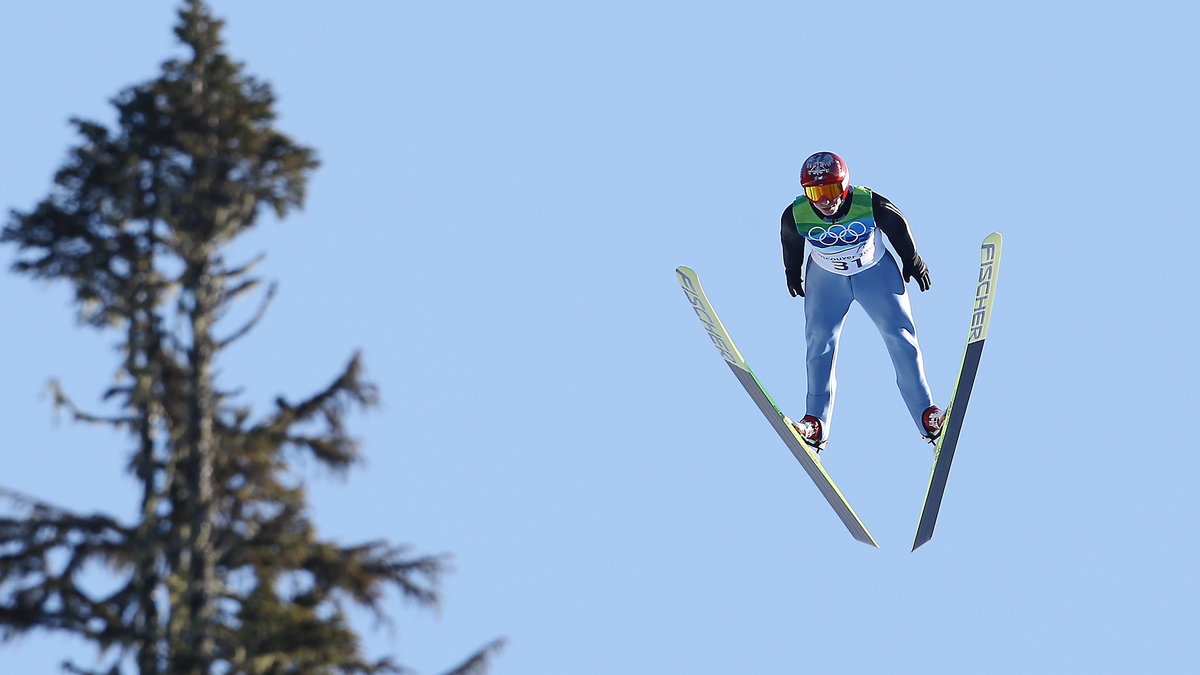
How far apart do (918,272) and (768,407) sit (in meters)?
1.86

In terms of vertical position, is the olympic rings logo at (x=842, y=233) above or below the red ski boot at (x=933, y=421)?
above

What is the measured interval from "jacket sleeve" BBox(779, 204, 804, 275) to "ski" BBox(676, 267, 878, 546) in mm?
1276

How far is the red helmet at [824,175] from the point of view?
17.3 m

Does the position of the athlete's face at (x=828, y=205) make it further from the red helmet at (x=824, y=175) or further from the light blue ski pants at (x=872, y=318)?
the light blue ski pants at (x=872, y=318)

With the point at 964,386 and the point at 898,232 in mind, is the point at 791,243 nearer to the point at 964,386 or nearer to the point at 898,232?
the point at 898,232

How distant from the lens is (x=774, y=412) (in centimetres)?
1867

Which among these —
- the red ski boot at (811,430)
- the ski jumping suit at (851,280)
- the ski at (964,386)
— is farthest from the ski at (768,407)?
the ski at (964,386)

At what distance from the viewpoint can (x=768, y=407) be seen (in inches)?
739

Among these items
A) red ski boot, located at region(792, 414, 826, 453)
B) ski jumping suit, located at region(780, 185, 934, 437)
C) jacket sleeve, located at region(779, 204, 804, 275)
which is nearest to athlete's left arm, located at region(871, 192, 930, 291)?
ski jumping suit, located at region(780, 185, 934, 437)

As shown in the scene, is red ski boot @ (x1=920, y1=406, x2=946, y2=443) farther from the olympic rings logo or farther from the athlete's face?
the athlete's face

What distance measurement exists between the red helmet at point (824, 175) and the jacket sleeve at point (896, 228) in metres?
0.36

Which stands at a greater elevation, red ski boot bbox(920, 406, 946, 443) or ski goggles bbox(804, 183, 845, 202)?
ski goggles bbox(804, 183, 845, 202)

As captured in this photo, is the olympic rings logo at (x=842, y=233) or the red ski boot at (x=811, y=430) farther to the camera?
the red ski boot at (x=811, y=430)

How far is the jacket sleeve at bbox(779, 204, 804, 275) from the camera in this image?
1786 centimetres
